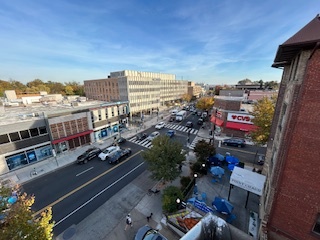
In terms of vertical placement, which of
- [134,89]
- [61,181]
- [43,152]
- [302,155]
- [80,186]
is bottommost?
[61,181]

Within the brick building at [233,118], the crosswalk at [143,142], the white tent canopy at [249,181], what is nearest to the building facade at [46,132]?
the crosswalk at [143,142]

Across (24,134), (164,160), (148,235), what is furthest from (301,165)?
(24,134)

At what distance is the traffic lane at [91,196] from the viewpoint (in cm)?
1341

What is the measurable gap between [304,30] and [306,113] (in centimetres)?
429

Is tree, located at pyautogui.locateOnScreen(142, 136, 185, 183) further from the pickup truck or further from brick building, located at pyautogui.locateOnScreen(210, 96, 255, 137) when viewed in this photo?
brick building, located at pyautogui.locateOnScreen(210, 96, 255, 137)

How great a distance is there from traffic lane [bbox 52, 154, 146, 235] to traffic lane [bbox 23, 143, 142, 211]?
4.86 ft

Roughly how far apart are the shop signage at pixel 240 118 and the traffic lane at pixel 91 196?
2147 cm

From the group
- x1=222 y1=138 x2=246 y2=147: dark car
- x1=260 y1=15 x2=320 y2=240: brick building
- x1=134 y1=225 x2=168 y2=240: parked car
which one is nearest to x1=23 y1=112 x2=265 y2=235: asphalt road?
x1=222 y1=138 x2=246 y2=147: dark car

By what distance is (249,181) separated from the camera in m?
14.0

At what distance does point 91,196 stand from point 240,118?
2949 cm

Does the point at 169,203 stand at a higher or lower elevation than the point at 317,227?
lower

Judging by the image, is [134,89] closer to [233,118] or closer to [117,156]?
[117,156]

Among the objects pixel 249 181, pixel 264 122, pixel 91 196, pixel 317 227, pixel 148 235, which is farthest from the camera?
pixel 264 122

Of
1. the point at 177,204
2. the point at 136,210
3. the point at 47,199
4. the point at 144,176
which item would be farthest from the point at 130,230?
the point at 47,199
